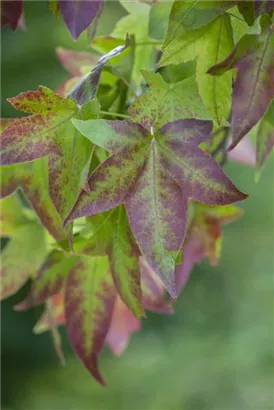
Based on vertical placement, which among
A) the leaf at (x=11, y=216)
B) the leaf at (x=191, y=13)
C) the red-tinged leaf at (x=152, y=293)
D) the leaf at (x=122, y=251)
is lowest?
the red-tinged leaf at (x=152, y=293)

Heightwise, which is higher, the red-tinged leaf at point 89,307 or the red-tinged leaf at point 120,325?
the red-tinged leaf at point 89,307

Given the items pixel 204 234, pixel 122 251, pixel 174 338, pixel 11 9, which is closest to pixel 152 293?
pixel 204 234

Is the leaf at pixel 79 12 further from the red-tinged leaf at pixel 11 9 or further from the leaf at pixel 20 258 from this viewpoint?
the leaf at pixel 20 258

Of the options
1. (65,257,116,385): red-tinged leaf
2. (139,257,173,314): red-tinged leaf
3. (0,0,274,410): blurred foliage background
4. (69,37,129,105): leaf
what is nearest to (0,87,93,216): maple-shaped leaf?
(69,37,129,105): leaf

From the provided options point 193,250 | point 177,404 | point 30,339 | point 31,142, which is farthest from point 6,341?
point 31,142

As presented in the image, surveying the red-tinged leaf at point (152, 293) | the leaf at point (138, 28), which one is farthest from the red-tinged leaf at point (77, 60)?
the red-tinged leaf at point (152, 293)

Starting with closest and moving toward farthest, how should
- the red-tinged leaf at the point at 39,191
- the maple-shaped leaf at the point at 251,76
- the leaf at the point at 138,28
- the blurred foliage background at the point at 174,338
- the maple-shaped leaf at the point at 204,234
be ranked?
1. the maple-shaped leaf at the point at 251,76
2. the red-tinged leaf at the point at 39,191
3. the leaf at the point at 138,28
4. the maple-shaped leaf at the point at 204,234
5. the blurred foliage background at the point at 174,338
